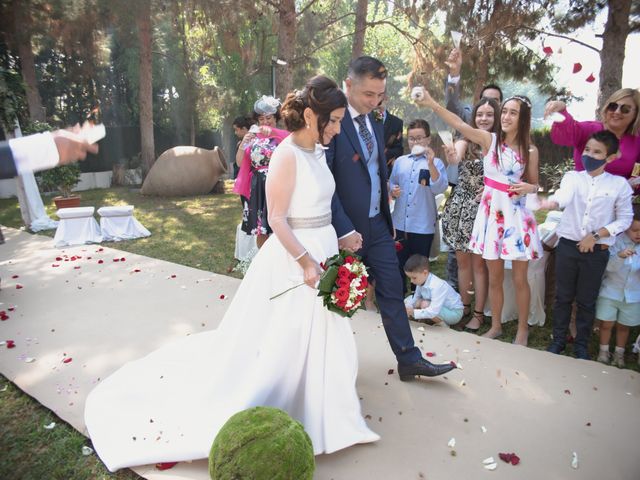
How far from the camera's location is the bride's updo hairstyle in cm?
241

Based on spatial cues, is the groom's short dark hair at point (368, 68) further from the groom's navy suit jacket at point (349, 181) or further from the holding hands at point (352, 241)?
the holding hands at point (352, 241)

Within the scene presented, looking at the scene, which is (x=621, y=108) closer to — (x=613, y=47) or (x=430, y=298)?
(x=430, y=298)

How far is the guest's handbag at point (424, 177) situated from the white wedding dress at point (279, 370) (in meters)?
2.16

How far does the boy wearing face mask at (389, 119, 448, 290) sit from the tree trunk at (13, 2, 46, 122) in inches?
442

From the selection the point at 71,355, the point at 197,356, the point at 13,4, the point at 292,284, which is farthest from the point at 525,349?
the point at 13,4

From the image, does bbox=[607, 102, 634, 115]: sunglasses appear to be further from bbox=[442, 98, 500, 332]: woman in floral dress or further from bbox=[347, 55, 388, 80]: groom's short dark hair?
bbox=[347, 55, 388, 80]: groom's short dark hair

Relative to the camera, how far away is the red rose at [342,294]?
7.57 feet

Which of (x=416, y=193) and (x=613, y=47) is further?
(x=613, y=47)

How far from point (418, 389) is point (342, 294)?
51.3 inches

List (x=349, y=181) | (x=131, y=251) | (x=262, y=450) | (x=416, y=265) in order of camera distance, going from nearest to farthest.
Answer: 1. (x=262, y=450)
2. (x=349, y=181)
3. (x=416, y=265)
4. (x=131, y=251)

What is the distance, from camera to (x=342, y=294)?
2.31 metres

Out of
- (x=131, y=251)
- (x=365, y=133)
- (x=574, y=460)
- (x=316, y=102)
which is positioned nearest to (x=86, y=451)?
(x=316, y=102)

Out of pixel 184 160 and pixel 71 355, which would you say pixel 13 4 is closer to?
pixel 184 160

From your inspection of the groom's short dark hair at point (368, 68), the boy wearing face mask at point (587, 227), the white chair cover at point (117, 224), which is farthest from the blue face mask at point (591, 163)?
the white chair cover at point (117, 224)
